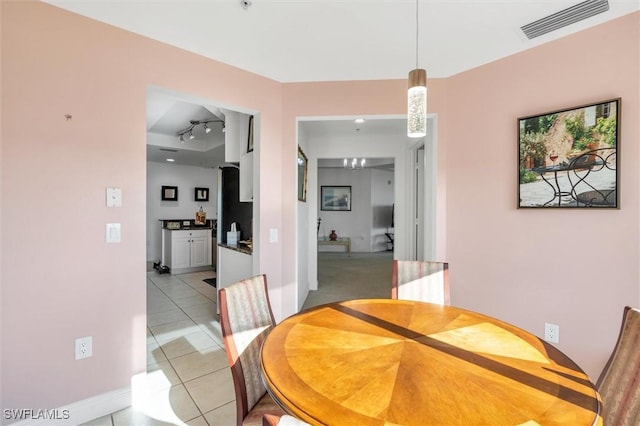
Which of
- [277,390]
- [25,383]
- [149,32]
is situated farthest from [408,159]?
[25,383]

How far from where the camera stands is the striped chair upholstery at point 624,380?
3.02 ft

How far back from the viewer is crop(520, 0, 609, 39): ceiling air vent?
1733 mm

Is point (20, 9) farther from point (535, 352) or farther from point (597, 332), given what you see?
point (597, 332)

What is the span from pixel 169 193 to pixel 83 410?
17.9ft

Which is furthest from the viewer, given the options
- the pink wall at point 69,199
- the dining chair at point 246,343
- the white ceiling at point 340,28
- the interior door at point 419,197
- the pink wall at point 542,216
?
the interior door at point 419,197

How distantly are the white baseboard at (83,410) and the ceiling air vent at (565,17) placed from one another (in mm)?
3641

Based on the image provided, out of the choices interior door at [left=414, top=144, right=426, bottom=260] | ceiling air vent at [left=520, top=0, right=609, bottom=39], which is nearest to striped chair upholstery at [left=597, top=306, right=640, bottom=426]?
ceiling air vent at [left=520, top=0, right=609, bottom=39]

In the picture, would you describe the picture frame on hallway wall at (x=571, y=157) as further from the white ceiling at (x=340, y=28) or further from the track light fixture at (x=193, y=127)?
the track light fixture at (x=193, y=127)

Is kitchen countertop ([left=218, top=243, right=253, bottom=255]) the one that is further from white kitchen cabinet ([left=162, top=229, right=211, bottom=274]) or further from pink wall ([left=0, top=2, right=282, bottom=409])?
white kitchen cabinet ([left=162, top=229, right=211, bottom=274])

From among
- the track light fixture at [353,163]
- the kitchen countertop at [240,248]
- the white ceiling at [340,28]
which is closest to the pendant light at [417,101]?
the white ceiling at [340,28]

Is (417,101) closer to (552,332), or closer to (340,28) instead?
(340,28)

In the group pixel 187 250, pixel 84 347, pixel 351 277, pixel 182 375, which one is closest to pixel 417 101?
pixel 84 347

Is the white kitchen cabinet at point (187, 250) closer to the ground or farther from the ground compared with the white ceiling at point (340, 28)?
closer to the ground

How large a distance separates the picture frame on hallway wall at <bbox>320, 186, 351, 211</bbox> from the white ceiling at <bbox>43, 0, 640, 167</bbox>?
631 cm
